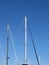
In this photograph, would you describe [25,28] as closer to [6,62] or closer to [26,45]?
[26,45]

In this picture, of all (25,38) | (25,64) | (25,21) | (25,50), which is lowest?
(25,64)

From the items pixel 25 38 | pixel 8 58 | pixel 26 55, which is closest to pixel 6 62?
pixel 8 58

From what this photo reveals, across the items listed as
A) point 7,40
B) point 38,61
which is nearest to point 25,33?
point 7,40

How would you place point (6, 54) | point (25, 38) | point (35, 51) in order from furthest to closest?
point (35, 51)
point (25, 38)
point (6, 54)

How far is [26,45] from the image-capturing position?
41.1 metres

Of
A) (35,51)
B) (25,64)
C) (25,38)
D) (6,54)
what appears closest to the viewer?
(25,64)

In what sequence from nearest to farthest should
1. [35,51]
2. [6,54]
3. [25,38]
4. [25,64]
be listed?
[25,64] < [6,54] < [25,38] < [35,51]

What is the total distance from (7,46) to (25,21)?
6.65 meters

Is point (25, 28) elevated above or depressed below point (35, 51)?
above

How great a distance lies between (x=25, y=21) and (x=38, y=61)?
8.73m

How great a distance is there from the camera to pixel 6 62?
3816 cm

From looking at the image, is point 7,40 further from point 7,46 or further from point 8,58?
point 8,58

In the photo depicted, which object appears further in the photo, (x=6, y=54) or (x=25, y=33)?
(x=25, y=33)

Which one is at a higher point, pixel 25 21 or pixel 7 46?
pixel 25 21
